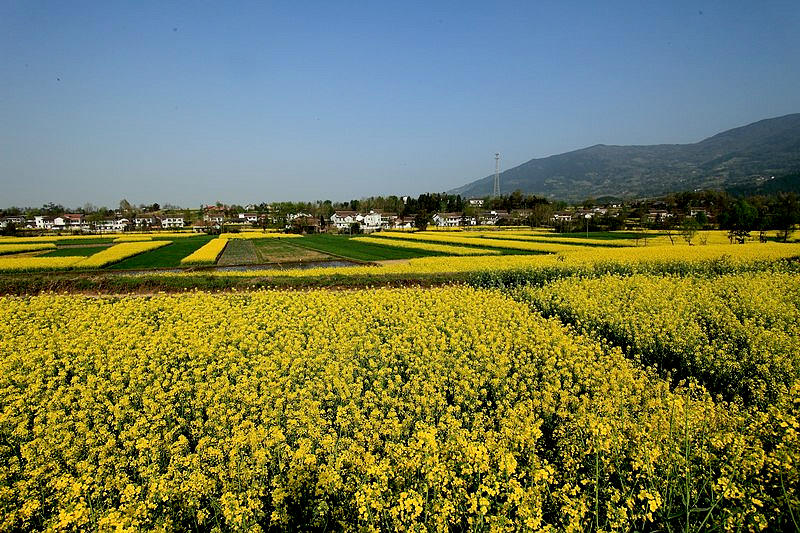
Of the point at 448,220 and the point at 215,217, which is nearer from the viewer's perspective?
the point at 448,220

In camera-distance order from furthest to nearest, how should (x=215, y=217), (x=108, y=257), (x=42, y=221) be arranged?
1. (x=215, y=217)
2. (x=42, y=221)
3. (x=108, y=257)

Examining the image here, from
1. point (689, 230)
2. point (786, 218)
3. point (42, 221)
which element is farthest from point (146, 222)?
point (786, 218)

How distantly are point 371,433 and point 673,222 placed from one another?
81.2 meters

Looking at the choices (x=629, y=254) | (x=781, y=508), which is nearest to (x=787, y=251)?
(x=629, y=254)

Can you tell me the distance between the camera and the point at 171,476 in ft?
17.9

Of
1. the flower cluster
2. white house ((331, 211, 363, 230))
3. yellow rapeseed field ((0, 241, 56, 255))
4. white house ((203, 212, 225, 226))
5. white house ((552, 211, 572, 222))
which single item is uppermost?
white house ((203, 212, 225, 226))

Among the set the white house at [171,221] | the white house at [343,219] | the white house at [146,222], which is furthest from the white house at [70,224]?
the white house at [343,219]

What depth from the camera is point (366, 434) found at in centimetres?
620

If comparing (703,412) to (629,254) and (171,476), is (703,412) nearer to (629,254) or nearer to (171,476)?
(171,476)

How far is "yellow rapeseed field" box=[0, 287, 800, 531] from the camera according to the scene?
439cm

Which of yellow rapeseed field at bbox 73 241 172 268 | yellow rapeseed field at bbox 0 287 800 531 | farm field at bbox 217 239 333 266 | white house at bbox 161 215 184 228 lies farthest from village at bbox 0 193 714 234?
yellow rapeseed field at bbox 0 287 800 531

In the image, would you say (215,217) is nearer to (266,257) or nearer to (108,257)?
(266,257)

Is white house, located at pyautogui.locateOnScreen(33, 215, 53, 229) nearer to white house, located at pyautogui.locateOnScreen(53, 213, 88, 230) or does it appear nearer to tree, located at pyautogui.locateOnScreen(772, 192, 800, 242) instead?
white house, located at pyautogui.locateOnScreen(53, 213, 88, 230)

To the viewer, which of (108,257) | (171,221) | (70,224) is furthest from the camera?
(171,221)
